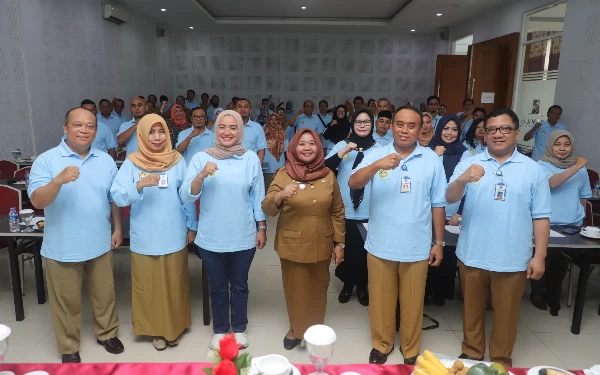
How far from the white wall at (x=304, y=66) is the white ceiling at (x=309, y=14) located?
0.52 m

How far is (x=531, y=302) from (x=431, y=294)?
0.92 metres

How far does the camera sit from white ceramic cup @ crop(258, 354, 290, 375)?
125 cm

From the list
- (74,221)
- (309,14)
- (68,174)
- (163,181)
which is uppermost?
(309,14)

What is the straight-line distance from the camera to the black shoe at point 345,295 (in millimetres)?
3760

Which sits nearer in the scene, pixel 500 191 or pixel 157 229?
pixel 500 191

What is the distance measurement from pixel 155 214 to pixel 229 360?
1.89m

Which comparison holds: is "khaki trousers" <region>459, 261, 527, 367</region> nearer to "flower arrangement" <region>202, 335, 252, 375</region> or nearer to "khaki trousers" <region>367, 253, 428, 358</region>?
"khaki trousers" <region>367, 253, 428, 358</region>

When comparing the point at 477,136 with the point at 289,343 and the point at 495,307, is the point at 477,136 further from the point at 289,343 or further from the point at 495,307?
the point at 289,343

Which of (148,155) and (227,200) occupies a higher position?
(148,155)

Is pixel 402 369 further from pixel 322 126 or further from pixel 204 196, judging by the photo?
pixel 322 126

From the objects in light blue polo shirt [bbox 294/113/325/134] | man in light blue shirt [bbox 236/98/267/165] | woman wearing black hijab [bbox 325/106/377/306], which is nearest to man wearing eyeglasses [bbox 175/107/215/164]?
man in light blue shirt [bbox 236/98/267/165]

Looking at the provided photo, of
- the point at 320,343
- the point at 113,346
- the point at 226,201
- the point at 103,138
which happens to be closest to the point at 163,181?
the point at 226,201

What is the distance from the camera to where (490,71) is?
29.0ft

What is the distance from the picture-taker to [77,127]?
2525 mm
